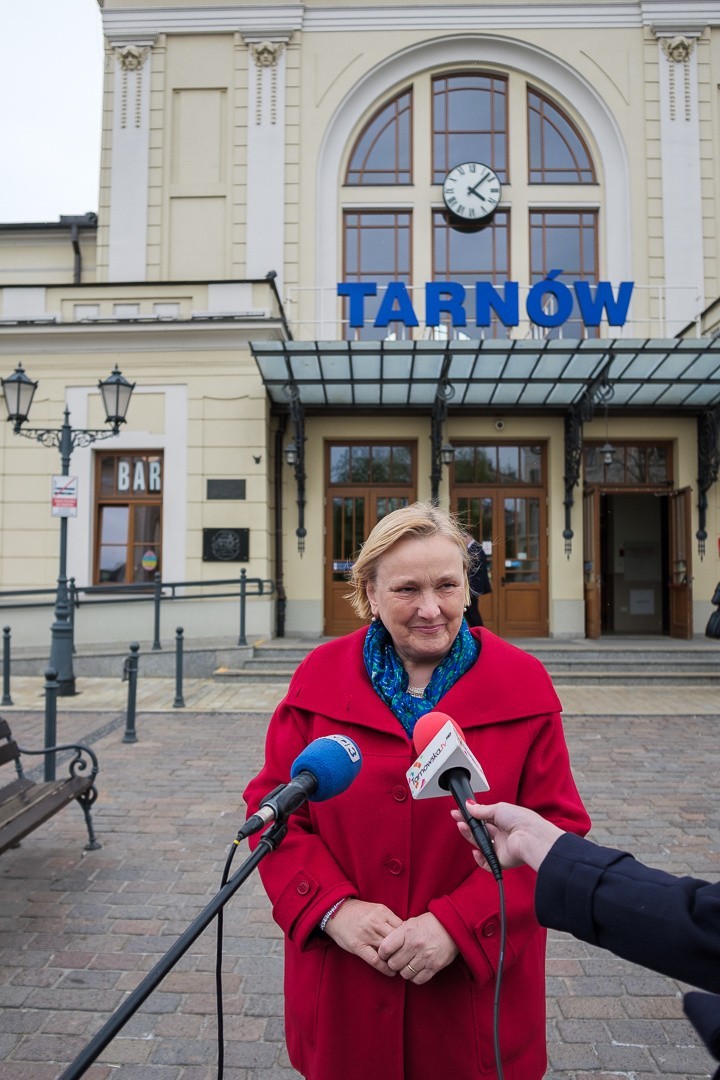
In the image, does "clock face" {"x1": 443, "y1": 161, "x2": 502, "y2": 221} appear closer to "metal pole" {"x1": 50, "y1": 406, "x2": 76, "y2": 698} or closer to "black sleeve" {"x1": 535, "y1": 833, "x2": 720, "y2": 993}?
"metal pole" {"x1": 50, "y1": 406, "x2": 76, "y2": 698}

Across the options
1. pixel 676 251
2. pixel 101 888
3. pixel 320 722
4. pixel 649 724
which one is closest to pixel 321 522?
pixel 649 724

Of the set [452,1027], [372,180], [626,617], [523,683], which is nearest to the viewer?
[452,1027]

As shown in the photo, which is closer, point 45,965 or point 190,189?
point 45,965

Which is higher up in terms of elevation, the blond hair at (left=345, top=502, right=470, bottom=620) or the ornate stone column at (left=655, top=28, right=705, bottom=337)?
the ornate stone column at (left=655, top=28, right=705, bottom=337)

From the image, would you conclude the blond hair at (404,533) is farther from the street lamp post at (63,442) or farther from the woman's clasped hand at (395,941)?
the street lamp post at (63,442)

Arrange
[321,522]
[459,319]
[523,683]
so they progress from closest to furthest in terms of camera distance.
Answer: [523,683]
[459,319]
[321,522]

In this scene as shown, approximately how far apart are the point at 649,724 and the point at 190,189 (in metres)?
14.0

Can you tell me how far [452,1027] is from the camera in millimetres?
1711

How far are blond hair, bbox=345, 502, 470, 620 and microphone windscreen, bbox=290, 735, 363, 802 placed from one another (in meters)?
0.51

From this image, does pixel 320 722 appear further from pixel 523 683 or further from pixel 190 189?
pixel 190 189

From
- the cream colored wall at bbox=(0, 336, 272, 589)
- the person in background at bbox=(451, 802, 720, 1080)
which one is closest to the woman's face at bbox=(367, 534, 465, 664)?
the person in background at bbox=(451, 802, 720, 1080)

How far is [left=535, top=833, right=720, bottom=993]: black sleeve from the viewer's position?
3.68 ft

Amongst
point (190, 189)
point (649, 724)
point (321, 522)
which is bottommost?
point (649, 724)

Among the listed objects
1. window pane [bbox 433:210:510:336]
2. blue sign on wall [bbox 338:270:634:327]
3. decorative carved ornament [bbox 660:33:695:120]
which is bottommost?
blue sign on wall [bbox 338:270:634:327]
